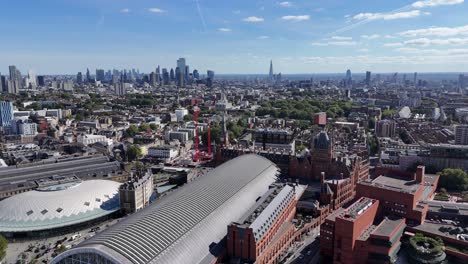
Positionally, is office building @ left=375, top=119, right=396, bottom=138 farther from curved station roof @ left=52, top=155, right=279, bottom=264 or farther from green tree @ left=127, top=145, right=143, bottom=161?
curved station roof @ left=52, top=155, right=279, bottom=264

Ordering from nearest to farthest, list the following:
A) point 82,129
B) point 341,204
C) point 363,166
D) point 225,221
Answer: point 225,221
point 341,204
point 363,166
point 82,129

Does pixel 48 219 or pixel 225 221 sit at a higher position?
pixel 225 221

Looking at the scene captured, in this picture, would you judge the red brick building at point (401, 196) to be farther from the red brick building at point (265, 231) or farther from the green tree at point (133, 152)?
the green tree at point (133, 152)

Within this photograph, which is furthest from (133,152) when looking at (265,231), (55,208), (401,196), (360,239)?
(360,239)

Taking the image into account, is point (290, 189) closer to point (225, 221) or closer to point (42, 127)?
point (225, 221)

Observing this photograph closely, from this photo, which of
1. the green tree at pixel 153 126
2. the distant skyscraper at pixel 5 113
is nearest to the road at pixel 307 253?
the green tree at pixel 153 126

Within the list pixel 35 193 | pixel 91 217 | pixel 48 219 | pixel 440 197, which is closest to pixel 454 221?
pixel 440 197

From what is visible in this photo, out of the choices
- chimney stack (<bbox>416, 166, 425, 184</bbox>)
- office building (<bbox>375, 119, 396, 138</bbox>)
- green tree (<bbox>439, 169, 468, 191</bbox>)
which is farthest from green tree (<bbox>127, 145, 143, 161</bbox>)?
office building (<bbox>375, 119, 396, 138</bbox>)
